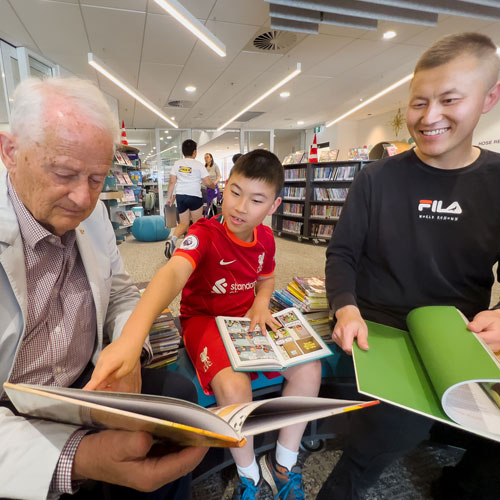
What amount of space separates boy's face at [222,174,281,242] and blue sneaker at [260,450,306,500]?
34.9 inches

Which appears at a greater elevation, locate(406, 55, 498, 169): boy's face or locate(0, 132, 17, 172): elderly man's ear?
locate(406, 55, 498, 169): boy's face

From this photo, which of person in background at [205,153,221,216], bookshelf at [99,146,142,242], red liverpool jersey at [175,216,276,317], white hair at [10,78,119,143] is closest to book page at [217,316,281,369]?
red liverpool jersey at [175,216,276,317]

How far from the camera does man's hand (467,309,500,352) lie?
0.72m

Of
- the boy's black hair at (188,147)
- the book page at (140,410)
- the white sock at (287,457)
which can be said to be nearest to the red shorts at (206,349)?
the white sock at (287,457)

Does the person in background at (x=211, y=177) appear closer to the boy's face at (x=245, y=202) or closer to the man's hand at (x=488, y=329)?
the boy's face at (x=245, y=202)

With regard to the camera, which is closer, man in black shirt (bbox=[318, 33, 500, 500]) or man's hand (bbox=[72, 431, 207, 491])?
man's hand (bbox=[72, 431, 207, 491])

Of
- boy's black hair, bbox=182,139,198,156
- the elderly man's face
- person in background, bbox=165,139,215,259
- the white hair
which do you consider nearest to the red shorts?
the elderly man's face

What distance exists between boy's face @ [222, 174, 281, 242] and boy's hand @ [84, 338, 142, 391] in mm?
633

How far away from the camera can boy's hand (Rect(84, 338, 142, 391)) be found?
23.2 inches

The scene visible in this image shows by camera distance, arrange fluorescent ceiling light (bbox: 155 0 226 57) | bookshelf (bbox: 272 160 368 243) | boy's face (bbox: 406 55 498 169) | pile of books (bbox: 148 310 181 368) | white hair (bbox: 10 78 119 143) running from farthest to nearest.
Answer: bookshelf (bbox: 272 160 368 243)
fluorescent ceiling light (bbox: 155 0 226 57)
pile of books (bbox: 148 310 181 368)
boy's face (bbox: 406 55 498 169)
white hair (bbox: 10 78 119 143)

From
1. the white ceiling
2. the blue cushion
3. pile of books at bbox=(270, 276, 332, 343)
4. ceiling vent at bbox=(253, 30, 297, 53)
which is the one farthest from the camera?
the blue cushion

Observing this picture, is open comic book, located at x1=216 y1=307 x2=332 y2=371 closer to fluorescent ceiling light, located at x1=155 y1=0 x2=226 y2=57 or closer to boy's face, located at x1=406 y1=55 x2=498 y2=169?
boy's face, located at x1=406 y1=55 x2=498 y2=169

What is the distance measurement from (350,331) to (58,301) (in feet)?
2.62

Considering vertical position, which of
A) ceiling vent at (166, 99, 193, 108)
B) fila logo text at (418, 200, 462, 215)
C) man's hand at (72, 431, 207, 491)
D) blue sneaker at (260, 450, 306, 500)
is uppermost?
ceiling vent at (166, 99, 193, 108)
